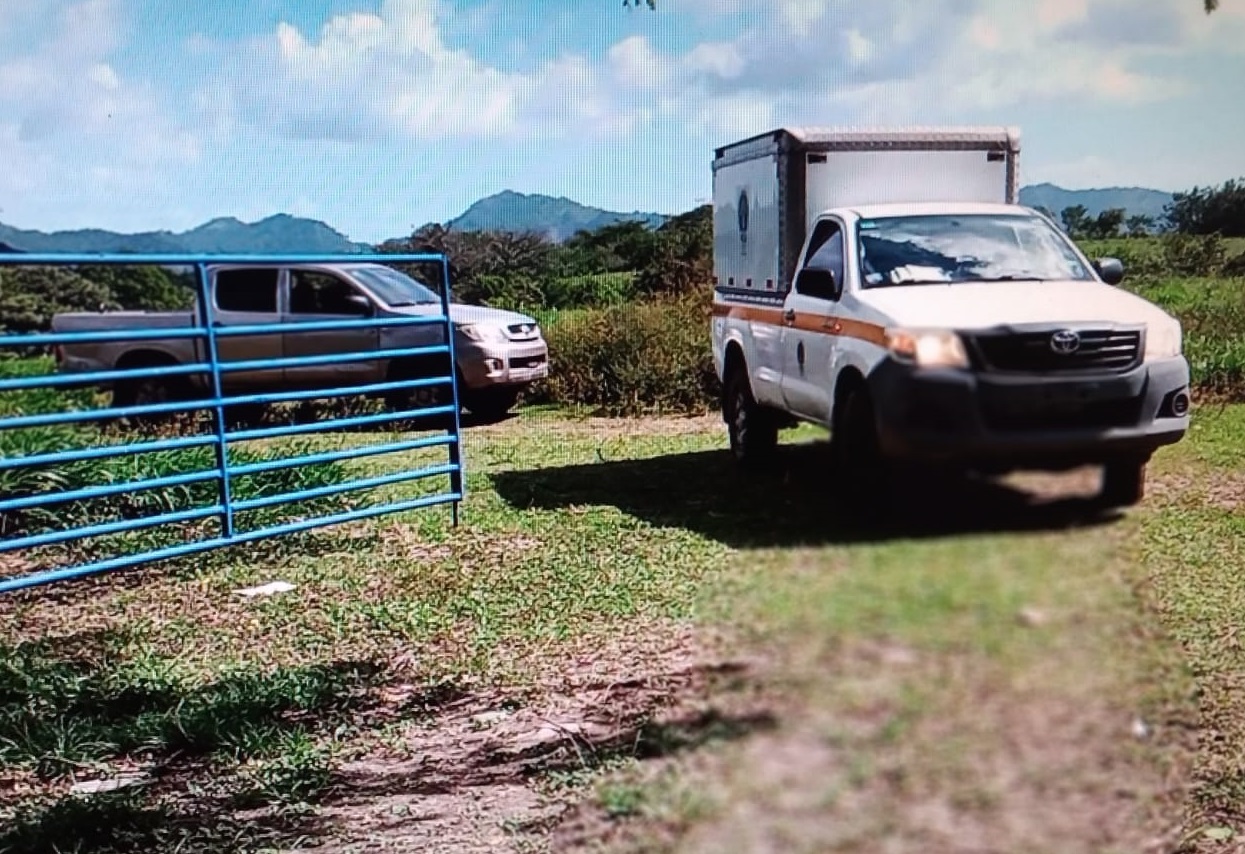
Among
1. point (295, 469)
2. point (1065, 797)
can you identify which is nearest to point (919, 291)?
point (1065, 797)

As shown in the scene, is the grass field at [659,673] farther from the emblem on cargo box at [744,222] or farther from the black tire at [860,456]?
the emblem on cargo box at [744,222]

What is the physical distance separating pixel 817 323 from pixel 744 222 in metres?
0.78

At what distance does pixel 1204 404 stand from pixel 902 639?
2804 mm

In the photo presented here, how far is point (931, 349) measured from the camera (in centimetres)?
61

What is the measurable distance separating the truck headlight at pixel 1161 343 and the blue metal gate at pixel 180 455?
13.3 feet

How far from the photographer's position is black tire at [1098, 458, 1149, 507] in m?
0.64

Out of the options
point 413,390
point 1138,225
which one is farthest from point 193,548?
point 1138,225

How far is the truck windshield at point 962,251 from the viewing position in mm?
914

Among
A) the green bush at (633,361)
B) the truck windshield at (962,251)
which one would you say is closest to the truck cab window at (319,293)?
the green bush at (633,361)

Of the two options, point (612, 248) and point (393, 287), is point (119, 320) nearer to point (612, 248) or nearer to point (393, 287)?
point (612, 248)

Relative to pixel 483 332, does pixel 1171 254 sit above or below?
above

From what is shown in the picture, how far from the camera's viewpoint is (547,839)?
3264 millimetres

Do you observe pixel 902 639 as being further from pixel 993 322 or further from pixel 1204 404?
pixel 1204 404

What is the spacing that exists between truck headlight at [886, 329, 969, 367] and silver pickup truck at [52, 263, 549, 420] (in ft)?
17.5
